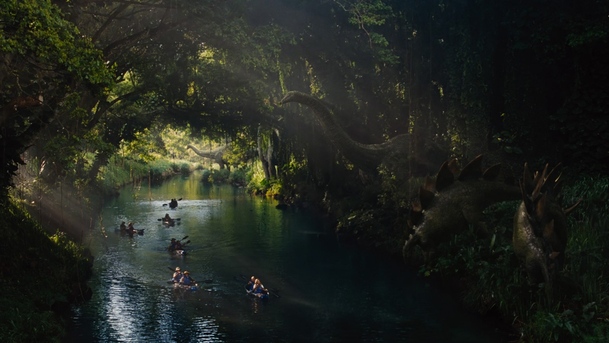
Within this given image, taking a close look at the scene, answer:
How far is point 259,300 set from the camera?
2119 centimetres

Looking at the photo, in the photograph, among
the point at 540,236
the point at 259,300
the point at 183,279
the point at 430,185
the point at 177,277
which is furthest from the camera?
the point at 177,277

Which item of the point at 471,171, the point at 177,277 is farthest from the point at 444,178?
the point at 177,277

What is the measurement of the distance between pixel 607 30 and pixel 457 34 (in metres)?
8.51

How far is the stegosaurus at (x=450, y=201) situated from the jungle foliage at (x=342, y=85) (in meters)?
1.85

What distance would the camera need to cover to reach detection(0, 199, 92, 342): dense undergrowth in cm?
1525

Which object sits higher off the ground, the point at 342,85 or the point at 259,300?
the point at 342,85

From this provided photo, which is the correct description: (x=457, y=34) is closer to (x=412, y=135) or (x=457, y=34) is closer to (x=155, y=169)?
(x=412, y=135)

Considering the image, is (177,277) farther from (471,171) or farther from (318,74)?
(318,74)

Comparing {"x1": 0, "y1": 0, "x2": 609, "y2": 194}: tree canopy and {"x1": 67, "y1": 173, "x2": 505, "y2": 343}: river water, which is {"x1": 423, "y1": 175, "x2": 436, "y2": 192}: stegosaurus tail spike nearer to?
{"x1": 67, "y1": 173, "x2": 505, "y2": 343}: river water

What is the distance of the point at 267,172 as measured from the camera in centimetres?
5825

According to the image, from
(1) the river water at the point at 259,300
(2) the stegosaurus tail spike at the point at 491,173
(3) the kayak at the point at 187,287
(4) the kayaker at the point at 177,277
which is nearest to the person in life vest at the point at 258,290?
(1) the river water at the point at 259,300

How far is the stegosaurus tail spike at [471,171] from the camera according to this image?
20.0 metres

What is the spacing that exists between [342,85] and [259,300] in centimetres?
1738

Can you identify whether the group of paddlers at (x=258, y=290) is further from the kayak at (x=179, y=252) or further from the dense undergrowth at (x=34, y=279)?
the kayak at (x=179, y=252)
